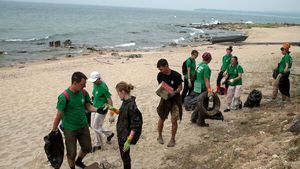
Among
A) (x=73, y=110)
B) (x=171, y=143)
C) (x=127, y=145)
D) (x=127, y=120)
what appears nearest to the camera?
(x=127, y=145)

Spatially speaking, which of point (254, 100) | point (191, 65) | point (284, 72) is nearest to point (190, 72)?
point (191, 65)

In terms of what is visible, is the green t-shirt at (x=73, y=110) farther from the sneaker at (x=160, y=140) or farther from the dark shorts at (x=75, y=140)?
the sneaker at (x=160, y=140)

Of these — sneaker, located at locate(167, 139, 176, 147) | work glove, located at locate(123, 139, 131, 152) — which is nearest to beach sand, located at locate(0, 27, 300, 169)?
sneaker, located at locate(167, 139, 176, 147)

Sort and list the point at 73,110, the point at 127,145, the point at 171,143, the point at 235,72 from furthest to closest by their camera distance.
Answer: the point at 235,72
the point at 171,143
the point at 73,110
the point at 127,145

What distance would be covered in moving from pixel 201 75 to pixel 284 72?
298cm

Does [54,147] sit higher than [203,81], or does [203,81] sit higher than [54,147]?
[203,81]

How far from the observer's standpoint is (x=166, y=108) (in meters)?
7.24

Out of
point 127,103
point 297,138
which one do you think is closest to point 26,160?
point 127,103

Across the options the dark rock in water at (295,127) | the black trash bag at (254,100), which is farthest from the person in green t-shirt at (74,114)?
the black trash bag at (254,100)

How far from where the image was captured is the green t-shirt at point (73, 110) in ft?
18.0

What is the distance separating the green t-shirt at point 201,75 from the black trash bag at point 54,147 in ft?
12.6

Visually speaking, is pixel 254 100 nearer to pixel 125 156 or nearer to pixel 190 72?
pixel 190 72

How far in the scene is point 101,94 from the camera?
695cm

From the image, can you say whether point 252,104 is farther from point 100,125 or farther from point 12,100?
point 12,100
